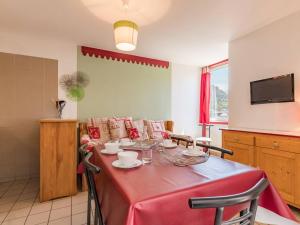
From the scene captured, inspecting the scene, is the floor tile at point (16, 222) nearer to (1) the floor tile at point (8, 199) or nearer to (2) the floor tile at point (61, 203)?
(2) the floor tile at point (61, 203)

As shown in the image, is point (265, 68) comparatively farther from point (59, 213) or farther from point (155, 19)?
point (59, 213)

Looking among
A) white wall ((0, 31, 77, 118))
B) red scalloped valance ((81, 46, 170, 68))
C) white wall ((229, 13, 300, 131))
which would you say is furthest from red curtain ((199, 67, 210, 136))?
white wall ((0, 31, 77, 118))

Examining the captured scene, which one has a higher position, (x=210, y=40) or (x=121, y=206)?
(x=210, y=40)

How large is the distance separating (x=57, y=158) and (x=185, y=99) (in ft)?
10.8

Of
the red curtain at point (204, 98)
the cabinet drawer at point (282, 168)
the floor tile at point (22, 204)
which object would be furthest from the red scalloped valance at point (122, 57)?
the cabinet drawer at point (282, 168)

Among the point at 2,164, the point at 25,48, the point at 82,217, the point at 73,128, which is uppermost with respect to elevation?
the point at 25,48

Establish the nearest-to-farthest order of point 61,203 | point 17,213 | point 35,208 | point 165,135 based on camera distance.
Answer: point 17,213 → point 35,208 → point 61,203 → point 165,135

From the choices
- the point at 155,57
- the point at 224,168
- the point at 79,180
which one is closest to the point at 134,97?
the point at 155,57

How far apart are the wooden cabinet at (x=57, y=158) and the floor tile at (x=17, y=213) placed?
218mm

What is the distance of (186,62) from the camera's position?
4516 millimetres

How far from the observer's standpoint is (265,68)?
2.68 m

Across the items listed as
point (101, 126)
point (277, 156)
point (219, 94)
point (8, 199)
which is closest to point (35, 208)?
point (8, 199)

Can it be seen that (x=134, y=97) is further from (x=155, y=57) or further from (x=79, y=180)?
(x=79, y=180)

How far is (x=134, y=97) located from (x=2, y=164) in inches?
101
